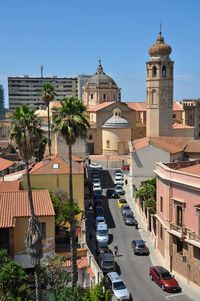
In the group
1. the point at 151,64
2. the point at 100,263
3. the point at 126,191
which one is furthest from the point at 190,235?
the point at 151,64

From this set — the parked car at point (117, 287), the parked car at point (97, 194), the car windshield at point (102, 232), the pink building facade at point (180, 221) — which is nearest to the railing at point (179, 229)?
the pink building facade at point (180, 221)

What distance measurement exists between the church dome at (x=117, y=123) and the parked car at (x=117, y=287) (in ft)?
186

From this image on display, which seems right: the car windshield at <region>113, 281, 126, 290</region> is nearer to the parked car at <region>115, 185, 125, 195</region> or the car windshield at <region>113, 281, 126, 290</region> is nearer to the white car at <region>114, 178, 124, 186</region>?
the parked car at <region>115, 185, 125, 195</region>

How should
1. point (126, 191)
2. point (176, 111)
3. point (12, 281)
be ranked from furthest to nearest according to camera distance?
point (176, 111) < point (126, 191) < point (12, 281)

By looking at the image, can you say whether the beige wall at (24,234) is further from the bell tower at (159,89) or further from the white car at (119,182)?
the bell tower at (159,89)

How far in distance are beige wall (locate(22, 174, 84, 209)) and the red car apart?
11.4 m

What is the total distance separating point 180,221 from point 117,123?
2108 inches

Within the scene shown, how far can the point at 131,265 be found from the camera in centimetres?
3481

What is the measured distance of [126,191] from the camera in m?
60.9

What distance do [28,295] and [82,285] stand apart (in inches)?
233

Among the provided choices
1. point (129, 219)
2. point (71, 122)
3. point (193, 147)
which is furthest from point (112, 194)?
point (71, 122)

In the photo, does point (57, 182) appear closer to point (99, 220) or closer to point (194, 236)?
point (99, 220)

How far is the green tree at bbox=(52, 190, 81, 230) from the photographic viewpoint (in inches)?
1329

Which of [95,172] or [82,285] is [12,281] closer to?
[82,285]
